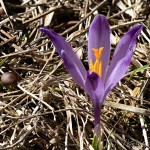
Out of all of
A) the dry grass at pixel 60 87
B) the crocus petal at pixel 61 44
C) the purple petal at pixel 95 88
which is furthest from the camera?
the dry grass at pixel 60 87

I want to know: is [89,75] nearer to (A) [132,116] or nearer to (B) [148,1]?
(A) [132,116]

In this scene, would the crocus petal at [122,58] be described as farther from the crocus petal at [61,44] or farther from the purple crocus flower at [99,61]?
the crocus petal at [61,44]

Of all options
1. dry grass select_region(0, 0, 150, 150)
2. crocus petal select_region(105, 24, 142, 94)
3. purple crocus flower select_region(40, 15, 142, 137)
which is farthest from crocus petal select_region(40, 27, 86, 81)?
dry grass select_region(0, 0, 150, 150)

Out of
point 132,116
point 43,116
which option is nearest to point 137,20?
point 132,116

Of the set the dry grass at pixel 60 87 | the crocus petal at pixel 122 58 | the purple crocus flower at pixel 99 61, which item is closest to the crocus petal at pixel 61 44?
the purple crocus flower at pixel 99 61

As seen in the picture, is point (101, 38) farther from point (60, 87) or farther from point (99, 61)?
point (60, 87)

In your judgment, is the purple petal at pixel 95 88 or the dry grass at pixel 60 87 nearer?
the purple petal at pixel 95 88
